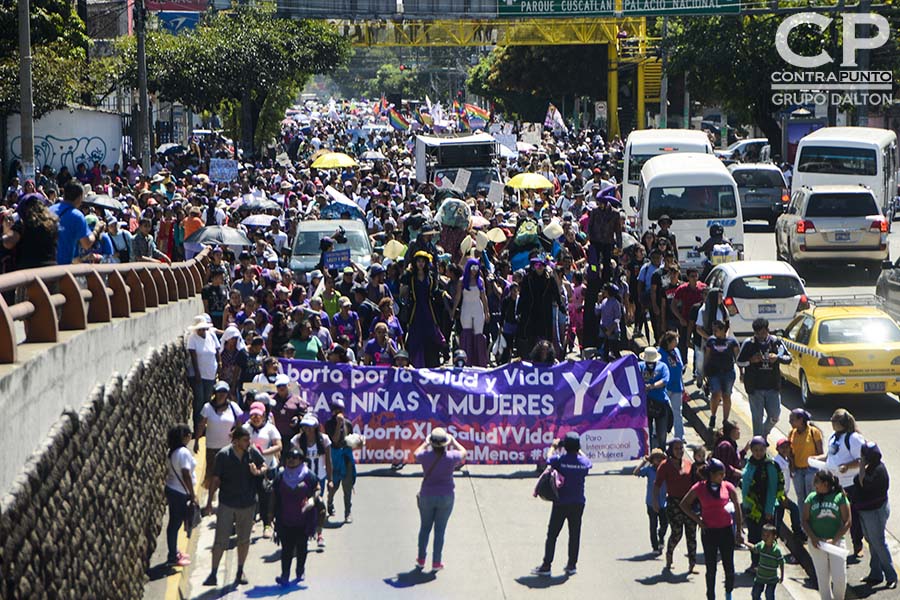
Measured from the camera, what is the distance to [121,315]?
46.3ft

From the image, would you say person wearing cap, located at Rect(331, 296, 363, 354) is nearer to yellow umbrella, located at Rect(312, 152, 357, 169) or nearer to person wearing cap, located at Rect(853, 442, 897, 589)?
person wearing cap, located at Rect(853, 442, 897, 589)

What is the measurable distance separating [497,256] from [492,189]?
839 cm

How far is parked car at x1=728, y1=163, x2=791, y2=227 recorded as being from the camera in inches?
1548

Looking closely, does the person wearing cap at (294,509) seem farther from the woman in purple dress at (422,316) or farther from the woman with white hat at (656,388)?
the woman in purple dress at (422,316)

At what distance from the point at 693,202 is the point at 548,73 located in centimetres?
5255

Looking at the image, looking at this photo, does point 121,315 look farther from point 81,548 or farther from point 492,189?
point 492,189

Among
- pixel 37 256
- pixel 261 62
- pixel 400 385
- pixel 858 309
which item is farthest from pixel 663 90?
pixel 37 256

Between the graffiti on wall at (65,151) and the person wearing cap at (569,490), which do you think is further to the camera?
the graffiti on wall at (65,151)

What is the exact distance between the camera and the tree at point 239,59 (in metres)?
56.6

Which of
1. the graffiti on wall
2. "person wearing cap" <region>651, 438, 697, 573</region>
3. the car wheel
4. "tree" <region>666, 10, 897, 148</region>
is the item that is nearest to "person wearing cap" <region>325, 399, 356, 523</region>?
"person wearing cap" <region>651, 438, 697, 573</region>

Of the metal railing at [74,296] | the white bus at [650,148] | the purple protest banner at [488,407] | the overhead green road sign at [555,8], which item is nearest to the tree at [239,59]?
the overhead green road sign at [555,8]

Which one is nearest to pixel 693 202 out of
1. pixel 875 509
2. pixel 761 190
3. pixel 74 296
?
pixel 761 190

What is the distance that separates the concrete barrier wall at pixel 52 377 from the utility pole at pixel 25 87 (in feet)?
37.0

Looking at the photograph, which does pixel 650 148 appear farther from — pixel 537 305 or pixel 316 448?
pixel 316 448
